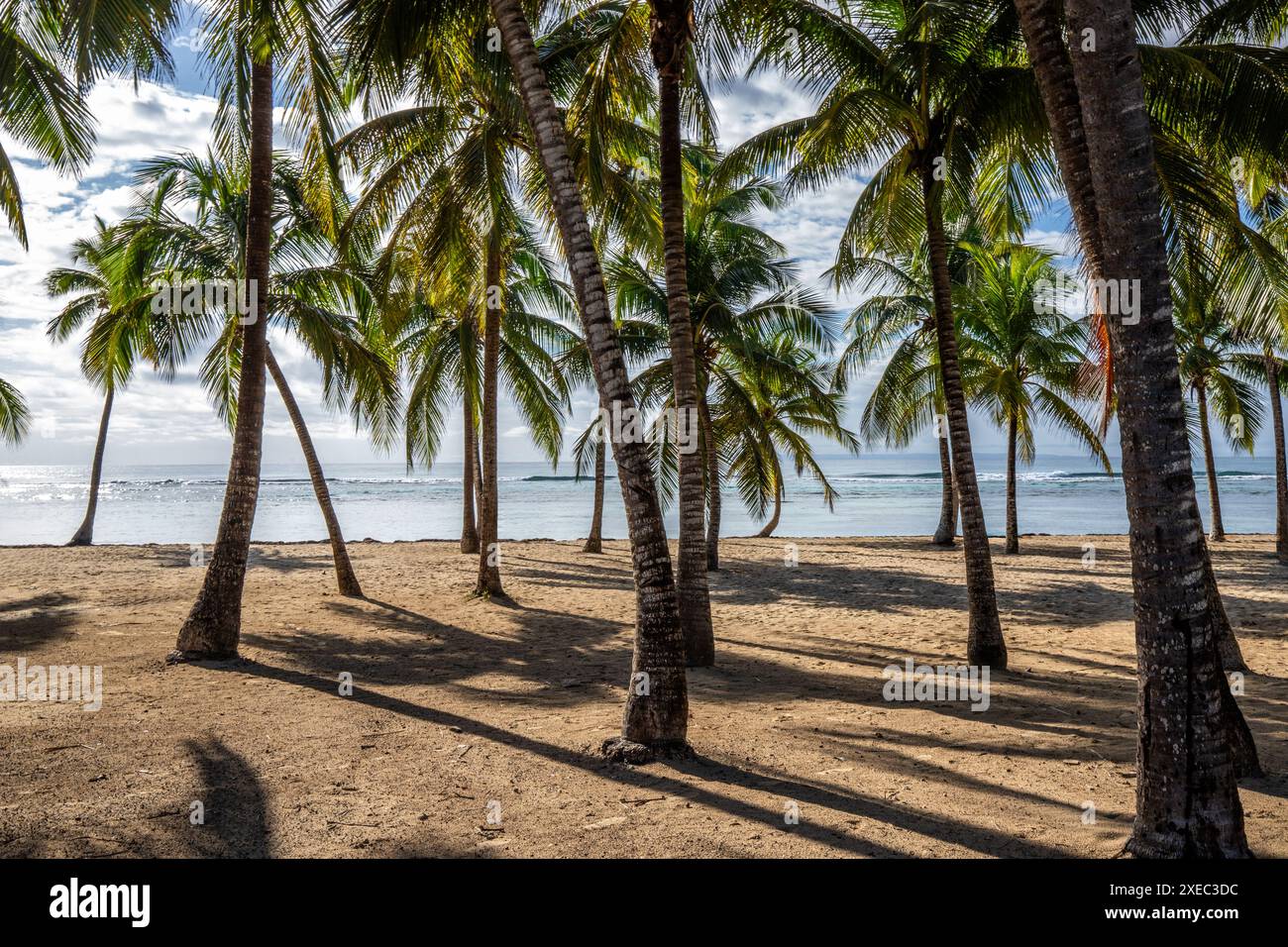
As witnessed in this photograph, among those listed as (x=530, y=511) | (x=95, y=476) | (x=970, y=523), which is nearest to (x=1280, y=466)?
(x=970, y=523)

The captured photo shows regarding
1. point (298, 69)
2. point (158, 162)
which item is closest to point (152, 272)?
point (158, 162)

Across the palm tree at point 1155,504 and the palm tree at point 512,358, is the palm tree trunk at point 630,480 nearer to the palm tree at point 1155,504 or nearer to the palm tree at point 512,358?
the palm tree at point 1155,504

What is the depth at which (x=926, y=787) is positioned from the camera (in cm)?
502

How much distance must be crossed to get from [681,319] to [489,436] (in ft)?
21.1

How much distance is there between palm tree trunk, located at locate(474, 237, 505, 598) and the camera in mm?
12914

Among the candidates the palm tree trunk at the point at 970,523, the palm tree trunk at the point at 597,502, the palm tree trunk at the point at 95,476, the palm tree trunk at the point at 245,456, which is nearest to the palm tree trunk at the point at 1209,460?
the palm tree trunk at the point at 597,502

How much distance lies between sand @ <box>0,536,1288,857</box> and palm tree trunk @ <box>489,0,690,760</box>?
0.38m

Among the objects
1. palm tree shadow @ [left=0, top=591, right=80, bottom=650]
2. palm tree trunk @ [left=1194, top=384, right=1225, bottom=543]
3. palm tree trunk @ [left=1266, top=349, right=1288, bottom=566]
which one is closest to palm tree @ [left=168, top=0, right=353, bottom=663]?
palm tree shadow @ [left=0, top=591, right=80, bottom=650]

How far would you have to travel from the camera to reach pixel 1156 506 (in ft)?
12.1

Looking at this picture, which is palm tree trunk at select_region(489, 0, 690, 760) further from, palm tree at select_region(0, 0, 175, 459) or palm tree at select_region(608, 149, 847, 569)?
palm tree at select_region(608, 149, 847, 569)

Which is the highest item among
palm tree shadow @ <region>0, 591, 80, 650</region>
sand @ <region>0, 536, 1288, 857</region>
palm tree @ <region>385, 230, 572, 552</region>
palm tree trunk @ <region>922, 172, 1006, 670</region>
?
palm tree @ <region>385, 230, 572, 552</region>

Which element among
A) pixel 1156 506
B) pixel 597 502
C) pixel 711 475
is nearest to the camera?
pixel 1156 506

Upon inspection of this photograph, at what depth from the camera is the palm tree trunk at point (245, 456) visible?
28.6ft

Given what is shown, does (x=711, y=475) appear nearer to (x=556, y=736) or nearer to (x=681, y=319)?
(x=681, y=319)
